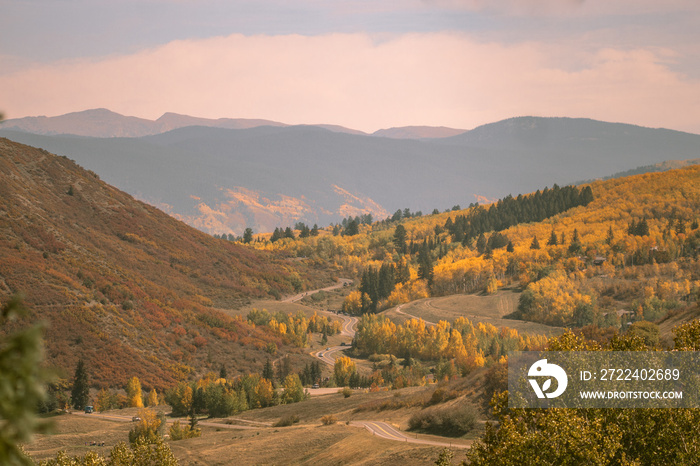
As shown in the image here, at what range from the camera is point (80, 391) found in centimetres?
10388

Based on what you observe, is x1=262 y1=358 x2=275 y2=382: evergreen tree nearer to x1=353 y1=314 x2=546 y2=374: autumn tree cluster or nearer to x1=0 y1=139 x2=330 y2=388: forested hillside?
x1=0 y1=139 x2=330 y2=388: forested hillside

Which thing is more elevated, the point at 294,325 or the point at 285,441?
the point at 294,325

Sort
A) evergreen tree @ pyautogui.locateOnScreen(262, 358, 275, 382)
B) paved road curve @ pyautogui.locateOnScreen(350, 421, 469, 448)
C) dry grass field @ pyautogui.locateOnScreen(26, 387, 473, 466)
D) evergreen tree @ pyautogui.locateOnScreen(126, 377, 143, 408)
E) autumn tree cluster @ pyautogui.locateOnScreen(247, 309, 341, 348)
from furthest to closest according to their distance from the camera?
autumn tree cluster @ pyautogui.locateOnScreen(247, 309, 341, 348), evergreen tree @ pyautogui.locateOnScreen(262, 358, 275, 382), evergreen tree @ pyautogui.locateOnScreen(126, 377, 143, 408), paved road curve @ pyautogui.locateOnScreen(350, 421, 469, 448), dry grass field @ pyautogui.locateOnScreen(26, 387, 473, 466)

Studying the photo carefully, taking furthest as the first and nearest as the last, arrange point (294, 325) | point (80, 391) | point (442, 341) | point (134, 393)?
point (294, 325) < point (442, 341) < point (134, 393) < point (80, 391)

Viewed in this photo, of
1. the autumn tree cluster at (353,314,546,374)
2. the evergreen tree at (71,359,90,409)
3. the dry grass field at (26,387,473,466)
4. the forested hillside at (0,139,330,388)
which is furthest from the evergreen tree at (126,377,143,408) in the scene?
the autumn tree cluster at (353,314,546,374)

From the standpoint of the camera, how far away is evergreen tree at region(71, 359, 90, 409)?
103188 mm

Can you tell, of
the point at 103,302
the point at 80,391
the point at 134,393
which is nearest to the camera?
the point at 80,391

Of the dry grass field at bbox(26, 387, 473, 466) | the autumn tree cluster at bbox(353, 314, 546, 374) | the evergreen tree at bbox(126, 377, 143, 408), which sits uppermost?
the autumn tree cluster at bbox(353, 314, 546, 374)

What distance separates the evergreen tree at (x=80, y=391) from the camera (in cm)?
10319

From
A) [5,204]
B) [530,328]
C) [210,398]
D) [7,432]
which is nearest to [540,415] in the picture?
[7,432]

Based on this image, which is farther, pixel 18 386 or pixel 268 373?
pixel 268 373

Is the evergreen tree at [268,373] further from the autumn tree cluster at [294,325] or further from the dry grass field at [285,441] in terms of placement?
the autumn tree cluster at [294,325]

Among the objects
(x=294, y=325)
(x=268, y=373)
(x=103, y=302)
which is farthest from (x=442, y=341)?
(x=103, y=302)

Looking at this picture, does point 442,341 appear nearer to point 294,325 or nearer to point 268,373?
point 268,373
